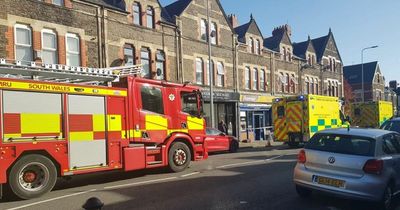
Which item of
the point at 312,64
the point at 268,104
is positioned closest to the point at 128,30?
the point at 268,104

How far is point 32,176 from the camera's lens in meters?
8.82

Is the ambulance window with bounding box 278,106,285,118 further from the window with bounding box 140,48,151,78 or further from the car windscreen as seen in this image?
the car windscreen

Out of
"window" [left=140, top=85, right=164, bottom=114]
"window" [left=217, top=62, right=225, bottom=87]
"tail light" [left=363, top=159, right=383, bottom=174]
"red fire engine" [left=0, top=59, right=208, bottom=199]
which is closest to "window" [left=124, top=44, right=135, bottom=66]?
"window" [left=217, top=62, right=225, bottom=87]

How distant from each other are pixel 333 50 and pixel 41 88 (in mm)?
42626

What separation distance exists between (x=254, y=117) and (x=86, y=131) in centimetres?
2293

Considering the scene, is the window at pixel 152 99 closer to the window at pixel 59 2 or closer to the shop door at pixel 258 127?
the window at pixel 59 2

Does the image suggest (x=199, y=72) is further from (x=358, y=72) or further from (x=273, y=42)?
(x=358, y=72)

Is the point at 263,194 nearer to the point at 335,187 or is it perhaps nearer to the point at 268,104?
the point at 335,187

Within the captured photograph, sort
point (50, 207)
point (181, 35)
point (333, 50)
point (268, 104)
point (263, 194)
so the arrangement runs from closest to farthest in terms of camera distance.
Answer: point (50, 207)
point (263, 194)
point (181, 35)
point (268, 104)
point (333, 50)

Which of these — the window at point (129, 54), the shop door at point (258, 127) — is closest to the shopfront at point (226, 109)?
the shop door at point (258, 127)

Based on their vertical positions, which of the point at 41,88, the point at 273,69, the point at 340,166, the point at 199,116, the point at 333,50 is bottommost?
the point at 340,166

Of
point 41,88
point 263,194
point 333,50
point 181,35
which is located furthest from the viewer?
point 333,50

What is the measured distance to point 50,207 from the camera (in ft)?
24.8

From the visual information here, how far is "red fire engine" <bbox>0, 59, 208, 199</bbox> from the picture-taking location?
864 cm
